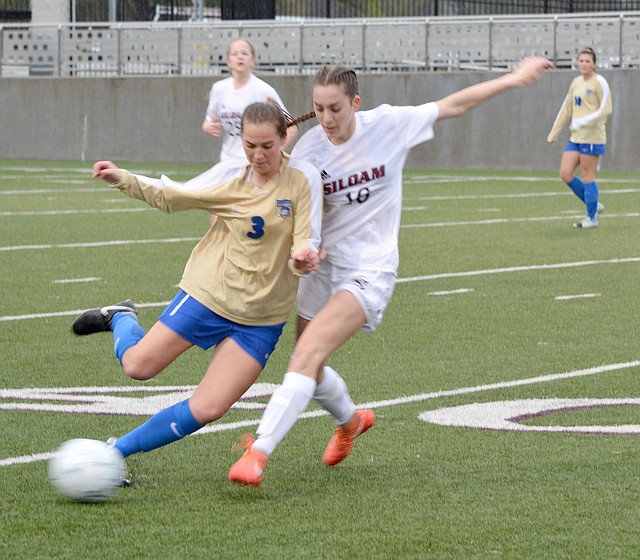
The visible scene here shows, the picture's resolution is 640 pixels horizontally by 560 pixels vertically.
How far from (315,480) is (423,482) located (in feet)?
1.45

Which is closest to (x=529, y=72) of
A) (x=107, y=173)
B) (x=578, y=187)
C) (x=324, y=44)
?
(x=107, y=173)

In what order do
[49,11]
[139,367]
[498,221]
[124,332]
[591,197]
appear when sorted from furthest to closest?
[49,11]
[498,221]
[591,197]
[124,332]
[139,367]

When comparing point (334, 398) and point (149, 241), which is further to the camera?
point (149, 241)

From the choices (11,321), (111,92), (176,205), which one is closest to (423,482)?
(176,205)

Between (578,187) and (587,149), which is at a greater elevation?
(587,149)

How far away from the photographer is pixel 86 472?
5.45 metres

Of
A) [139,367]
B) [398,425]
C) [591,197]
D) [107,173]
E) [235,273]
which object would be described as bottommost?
[398,425]

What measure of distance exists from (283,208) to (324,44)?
26.3m

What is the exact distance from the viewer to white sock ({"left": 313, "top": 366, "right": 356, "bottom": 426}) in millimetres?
6211

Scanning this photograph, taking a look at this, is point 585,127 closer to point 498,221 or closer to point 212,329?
point 498,221

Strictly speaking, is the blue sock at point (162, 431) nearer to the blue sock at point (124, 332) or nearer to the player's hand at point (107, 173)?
the blue sock at point (124, 332)

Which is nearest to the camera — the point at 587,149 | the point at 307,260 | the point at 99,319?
the point at 307,260

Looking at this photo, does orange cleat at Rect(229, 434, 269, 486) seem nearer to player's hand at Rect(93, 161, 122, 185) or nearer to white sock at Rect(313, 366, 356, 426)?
white sock at Rect(313, 366, 356, 426)

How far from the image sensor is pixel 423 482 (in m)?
5.84
